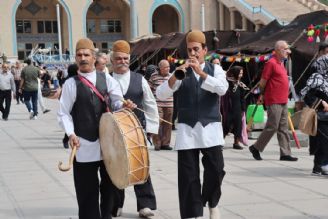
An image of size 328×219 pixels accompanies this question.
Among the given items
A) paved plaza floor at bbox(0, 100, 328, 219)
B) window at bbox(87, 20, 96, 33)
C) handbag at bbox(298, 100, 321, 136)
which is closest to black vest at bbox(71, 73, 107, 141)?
paved plaza floor at bbox(0, 100, 328, 219)

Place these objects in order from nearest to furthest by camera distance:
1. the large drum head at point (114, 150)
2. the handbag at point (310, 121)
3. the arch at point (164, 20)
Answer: the large drum head at point (114, 150) → the handbag at point (310, 121) → the arch at point (164, 20)

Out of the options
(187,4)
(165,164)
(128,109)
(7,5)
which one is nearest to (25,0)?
(7,5)

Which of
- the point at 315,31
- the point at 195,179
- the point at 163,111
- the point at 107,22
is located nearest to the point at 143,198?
the point at 195,179

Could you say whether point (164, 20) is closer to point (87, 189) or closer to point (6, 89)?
point (6, 89)

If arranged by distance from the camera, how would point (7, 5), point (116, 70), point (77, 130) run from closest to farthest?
point (77, 130), point (116, 70), point (7, 5)

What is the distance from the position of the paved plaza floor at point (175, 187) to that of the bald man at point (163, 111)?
0.29m

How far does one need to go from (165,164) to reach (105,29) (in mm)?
47583

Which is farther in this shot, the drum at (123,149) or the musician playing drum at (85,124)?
the musician playing drum at (85,124)

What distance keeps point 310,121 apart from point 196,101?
9.10 ft

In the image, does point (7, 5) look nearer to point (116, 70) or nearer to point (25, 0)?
point (25, 0)

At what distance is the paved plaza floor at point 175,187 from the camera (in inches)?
241

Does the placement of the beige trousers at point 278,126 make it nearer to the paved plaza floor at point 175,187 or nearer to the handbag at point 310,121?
the paved plaza floor at point 175,187

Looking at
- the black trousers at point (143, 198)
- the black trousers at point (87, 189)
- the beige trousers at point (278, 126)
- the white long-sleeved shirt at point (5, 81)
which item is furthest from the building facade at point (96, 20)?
the black trousers at point (87, 189)

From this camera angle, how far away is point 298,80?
14.4 meters
